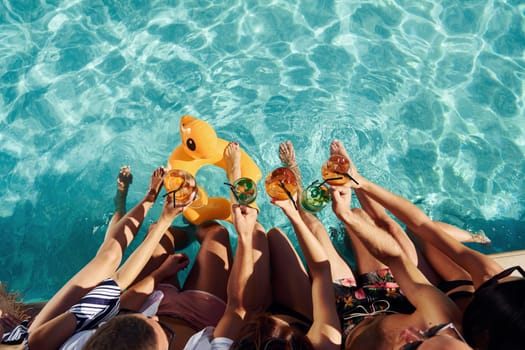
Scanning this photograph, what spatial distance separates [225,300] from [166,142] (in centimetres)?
217

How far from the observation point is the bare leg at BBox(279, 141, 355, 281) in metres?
2.86

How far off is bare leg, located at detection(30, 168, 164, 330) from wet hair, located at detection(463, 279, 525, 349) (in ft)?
7.51

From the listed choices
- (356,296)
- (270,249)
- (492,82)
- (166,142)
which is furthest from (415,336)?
(492,82)

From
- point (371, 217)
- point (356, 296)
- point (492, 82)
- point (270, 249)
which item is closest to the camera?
point (356, 296)

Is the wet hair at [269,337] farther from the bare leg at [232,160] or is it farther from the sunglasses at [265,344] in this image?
the bare leg at [232,160]

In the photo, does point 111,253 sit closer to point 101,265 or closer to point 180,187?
point 101,265

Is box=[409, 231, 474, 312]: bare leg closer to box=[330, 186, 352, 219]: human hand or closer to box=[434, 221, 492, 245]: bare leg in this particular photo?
box=[434, 221, 492, 245]: bare leg

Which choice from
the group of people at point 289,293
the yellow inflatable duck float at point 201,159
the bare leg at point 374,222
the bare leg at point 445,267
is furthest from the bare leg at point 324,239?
the bare leg at point 445,267

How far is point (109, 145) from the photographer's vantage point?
172 inches

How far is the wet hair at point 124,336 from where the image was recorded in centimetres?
175

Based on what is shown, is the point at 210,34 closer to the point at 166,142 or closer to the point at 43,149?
the point at 166,142

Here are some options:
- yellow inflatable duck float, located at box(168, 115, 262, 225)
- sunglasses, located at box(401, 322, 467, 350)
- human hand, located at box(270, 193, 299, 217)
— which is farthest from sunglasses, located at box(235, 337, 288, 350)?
yellow inflatable duck float, located at box(168, 115, 262, 225)

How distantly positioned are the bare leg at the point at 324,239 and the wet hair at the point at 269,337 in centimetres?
89

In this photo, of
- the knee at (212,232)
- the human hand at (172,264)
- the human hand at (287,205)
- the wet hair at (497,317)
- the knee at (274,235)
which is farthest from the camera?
the knee at (212,232)
